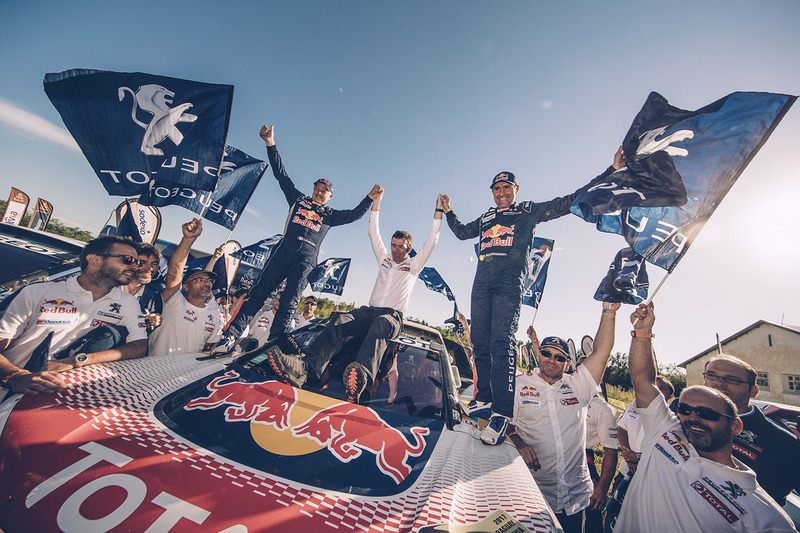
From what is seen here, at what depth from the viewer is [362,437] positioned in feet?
5.28

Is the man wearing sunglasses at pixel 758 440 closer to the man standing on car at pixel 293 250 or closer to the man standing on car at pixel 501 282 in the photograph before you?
the man standing on car at pixel 501 282

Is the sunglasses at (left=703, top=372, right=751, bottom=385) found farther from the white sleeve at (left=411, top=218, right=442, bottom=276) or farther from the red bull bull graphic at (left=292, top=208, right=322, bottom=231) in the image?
the red bull bull graphic at (left=292, top=208, right=322, bottom=231)

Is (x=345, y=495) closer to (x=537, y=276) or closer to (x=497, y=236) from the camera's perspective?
(x=497, y=236)

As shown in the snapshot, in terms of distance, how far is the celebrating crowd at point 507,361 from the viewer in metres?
1.87

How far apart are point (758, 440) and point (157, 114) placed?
266 inches

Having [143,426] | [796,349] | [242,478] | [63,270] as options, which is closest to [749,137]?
[242,478]

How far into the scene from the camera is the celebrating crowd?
1.87m

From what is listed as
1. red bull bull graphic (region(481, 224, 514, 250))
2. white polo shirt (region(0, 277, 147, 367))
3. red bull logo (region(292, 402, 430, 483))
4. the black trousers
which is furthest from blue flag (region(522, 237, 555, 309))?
white polo shirt (region(0, 277, 147, 367))

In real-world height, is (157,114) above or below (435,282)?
above

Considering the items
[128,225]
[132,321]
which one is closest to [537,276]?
[132,321]

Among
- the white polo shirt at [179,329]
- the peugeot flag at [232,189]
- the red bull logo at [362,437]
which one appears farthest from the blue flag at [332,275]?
the red bull logo at [362,437]

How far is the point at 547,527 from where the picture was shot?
3.77 ft

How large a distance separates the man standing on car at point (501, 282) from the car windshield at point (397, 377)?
1.29 feet

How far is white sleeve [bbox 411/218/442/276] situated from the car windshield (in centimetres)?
89
